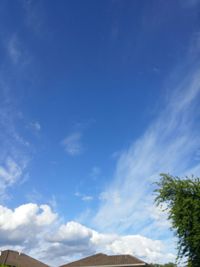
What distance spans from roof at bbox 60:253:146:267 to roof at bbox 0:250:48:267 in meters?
11.1

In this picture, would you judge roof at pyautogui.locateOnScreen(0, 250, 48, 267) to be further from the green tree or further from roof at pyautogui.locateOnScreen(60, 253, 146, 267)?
the green tree

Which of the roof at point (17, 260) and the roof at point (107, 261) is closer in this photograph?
the roof at point (107, 261)

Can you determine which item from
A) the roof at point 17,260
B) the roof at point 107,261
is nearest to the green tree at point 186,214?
the roof at point 107,261

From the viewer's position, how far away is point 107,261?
6172 cm

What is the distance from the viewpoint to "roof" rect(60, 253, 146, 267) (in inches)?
2307

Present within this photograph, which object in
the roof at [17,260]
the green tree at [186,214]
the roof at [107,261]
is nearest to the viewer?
the green tree at [186,214]

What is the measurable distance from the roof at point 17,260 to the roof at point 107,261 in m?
11.1

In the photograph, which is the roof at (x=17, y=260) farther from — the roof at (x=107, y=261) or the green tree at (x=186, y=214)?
the green tree at (x=186, y=214)

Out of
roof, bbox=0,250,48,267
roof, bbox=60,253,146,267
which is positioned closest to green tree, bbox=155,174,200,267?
roof, bbox=60,253,146,267

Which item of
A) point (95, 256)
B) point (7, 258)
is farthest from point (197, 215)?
point (7, 258)

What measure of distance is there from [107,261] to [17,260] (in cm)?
1969

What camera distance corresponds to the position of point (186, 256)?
3603 cm

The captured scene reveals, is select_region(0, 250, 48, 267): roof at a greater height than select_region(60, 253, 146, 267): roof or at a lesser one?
greater

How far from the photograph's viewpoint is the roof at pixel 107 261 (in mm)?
58606
